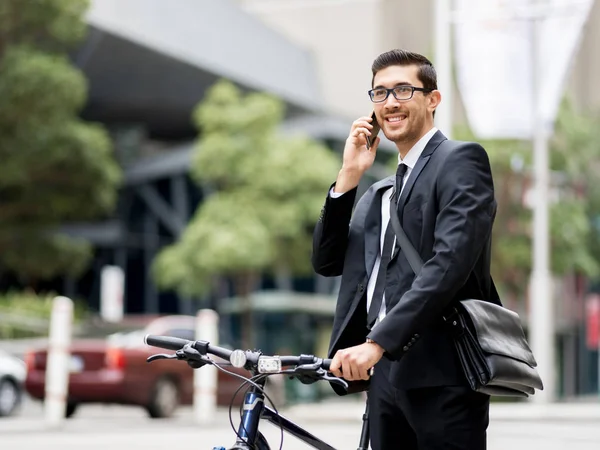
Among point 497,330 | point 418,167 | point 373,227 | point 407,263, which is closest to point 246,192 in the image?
point 373,227

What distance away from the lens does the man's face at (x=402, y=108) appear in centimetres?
358

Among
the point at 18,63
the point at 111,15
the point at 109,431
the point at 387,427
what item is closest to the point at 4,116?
the point at 18,63

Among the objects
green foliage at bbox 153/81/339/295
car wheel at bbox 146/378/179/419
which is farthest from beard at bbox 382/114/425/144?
green foliage at bbox 153/81/339/295

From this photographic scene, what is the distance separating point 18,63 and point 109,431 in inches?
621

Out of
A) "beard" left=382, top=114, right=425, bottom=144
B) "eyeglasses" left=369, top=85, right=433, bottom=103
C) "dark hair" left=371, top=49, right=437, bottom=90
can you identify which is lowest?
"beard" left=382, top=114, right=425, bottom=144

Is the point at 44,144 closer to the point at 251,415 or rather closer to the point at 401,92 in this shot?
the point at 401,92

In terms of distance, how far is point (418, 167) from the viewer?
362cm

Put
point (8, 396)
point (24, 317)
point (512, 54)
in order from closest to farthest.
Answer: point (8, 396) → point (512, 54) → point (24, 317)

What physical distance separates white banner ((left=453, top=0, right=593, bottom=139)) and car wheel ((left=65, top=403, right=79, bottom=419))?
29.5 ft

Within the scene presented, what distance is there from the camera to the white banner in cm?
2130

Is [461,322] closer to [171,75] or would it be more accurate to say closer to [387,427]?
[387,427]

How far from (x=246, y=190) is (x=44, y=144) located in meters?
7.27

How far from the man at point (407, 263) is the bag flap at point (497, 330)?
82 millimetres

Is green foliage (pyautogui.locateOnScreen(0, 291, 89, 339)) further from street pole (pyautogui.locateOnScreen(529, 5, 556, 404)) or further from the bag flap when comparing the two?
the bag flap
